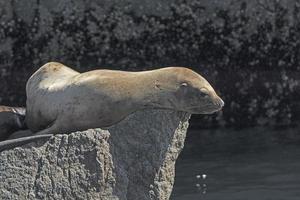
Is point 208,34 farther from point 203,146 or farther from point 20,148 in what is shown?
point 20,148

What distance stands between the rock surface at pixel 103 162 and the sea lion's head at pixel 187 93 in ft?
0.25

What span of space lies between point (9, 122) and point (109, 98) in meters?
0.65

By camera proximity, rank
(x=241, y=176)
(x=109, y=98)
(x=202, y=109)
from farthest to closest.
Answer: (x=241, y=176) → (x=202, y=109) → (x=109, y=98)

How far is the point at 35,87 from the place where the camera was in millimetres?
5418

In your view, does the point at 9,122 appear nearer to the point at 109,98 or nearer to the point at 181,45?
the point at 109,98

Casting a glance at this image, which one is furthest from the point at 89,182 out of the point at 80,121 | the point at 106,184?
the point at 80,121

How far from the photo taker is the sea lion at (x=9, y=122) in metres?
5.36

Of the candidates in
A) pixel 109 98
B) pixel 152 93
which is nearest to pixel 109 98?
pixel 109 98

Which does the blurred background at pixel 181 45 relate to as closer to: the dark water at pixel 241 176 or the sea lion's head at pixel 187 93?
the dark water at pixel 241 176

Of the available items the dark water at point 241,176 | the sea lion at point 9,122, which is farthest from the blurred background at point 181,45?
the sea lion at point 9,122

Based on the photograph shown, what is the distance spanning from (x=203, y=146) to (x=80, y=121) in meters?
3.31

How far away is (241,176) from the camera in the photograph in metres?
7.43

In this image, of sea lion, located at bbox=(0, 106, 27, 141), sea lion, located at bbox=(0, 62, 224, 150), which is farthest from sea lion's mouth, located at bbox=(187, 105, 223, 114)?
sea lion, located at bbox=(0, 106, 27, 141)

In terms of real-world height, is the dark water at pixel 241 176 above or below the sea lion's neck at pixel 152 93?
below
